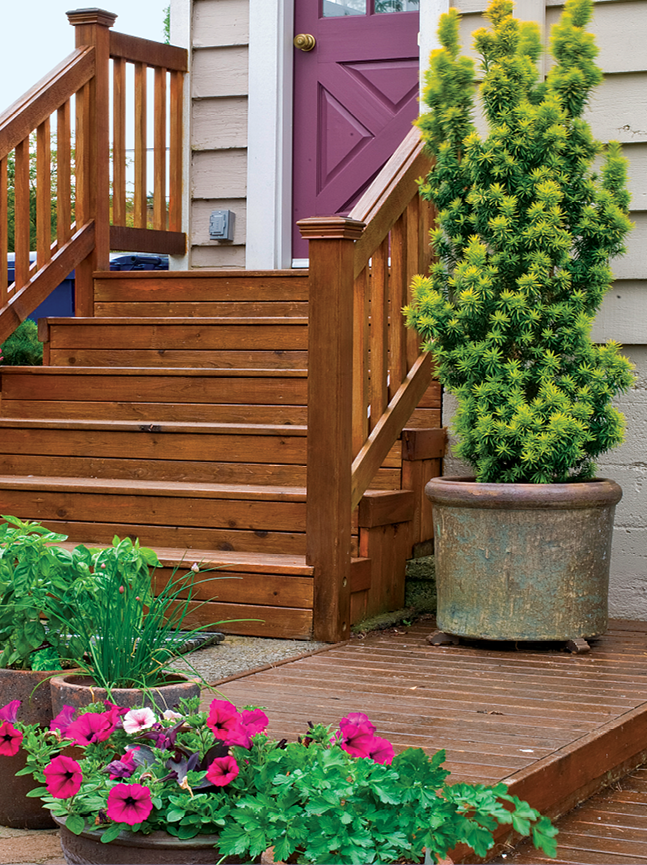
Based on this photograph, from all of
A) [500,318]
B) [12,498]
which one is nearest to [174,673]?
[500,318]

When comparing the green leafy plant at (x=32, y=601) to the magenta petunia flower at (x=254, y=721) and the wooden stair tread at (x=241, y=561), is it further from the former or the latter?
the wooden stair tread at (x=241, y=561)

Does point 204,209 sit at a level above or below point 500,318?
above

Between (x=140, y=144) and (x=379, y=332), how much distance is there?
2.11 metres

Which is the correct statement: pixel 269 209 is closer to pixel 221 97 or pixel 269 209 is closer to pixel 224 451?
pixel 221 97

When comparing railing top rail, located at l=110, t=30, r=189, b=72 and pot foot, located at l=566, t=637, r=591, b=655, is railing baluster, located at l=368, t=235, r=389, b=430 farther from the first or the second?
railing top rail, located at l=110, t=30, r=189, b=72

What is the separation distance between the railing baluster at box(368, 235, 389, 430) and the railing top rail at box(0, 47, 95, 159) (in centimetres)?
176

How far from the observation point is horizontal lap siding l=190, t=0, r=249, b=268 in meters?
5.75

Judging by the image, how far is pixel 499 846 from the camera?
2.24 metres

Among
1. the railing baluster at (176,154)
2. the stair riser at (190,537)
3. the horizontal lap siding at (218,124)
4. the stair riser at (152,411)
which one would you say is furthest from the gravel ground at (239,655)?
the railing baluster at (176,154)

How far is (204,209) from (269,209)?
398mm

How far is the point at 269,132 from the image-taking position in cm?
565

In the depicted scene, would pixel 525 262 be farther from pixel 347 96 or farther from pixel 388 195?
pixel 347 96

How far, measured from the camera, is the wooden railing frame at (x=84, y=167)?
4.86m

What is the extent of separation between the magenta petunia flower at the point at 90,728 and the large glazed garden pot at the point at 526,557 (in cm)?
193
